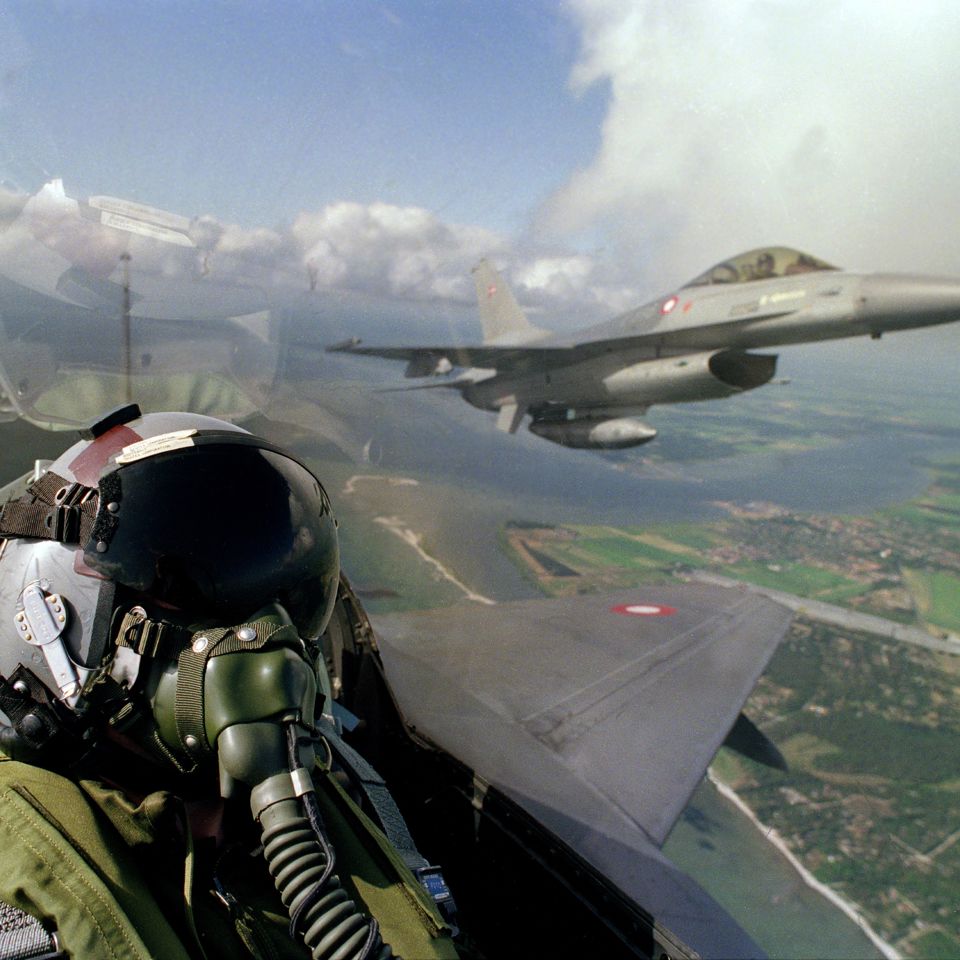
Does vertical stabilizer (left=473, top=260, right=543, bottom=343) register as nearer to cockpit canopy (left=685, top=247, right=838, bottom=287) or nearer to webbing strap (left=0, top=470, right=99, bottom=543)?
cockpit canopy (left=685, top=247, right=838, bottom=287)

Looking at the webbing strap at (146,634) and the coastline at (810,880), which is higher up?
the webbing strap at (146,634)

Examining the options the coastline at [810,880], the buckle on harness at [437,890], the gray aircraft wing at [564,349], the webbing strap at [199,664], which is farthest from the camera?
the gray aircraft wing at [564,349]

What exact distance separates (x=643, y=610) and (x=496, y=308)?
40.7 ft

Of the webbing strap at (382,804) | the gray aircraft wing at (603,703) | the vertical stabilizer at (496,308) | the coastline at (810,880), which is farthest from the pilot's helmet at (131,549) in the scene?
the vertical stabilizer at (496,308)

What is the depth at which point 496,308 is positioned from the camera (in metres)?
15.9

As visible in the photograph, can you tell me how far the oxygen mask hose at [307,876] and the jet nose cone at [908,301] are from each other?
9.94 meters

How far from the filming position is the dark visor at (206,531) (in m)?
0.90

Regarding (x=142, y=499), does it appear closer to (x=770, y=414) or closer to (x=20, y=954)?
(x=20, y=954)

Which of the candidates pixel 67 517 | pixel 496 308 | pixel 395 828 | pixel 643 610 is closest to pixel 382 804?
pixel 395 828

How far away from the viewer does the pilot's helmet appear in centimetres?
88

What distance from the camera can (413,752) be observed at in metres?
1.80

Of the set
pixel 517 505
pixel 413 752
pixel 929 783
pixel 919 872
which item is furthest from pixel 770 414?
pixel 413 752

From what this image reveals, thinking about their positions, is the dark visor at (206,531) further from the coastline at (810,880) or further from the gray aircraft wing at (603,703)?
the coastline at (810,880)

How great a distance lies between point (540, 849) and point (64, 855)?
1.04m
